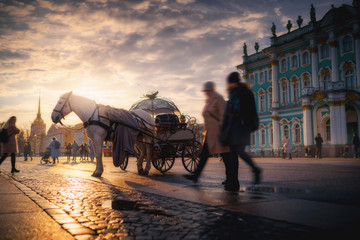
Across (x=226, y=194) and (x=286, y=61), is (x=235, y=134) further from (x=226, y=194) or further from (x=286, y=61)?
(x=286, y=61)

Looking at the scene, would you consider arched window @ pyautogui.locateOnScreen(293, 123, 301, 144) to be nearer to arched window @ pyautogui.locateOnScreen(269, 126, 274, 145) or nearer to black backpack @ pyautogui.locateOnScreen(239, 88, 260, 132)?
arched window @ pyautogui.locateOnScreen(269, 126, 274, 145)

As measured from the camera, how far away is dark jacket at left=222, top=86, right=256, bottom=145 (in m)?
5.24

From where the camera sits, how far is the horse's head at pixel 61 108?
9.09 m

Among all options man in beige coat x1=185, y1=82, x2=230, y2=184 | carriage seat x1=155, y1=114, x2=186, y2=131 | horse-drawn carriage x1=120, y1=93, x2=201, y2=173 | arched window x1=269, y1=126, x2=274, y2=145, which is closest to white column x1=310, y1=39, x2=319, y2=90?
arched window x1=269, y1=126, x2=274, y2=145

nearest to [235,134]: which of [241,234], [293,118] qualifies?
[241,234]

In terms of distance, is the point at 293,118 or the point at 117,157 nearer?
the point at 117,157

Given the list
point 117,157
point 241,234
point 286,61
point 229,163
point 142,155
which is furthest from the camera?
point 286,61

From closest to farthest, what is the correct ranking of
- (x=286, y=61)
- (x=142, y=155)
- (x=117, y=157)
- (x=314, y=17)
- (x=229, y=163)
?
1. (x=229, y=163)
2. (x=117, y=157)
3. (x=142, y=155)
4. (x=314, y=17)
5. (x=286, y=61)

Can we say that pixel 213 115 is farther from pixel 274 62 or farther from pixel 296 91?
pixel 274 62

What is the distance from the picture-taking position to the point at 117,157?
8391mm

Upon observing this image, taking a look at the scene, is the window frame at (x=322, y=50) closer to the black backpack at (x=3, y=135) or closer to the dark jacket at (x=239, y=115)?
the black backpack at (x=3, y=135)

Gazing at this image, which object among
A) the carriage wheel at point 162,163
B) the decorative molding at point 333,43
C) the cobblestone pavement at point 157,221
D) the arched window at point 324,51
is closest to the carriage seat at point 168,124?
the carriage wheel at point 162,163

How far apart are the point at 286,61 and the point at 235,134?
3734 centimetres

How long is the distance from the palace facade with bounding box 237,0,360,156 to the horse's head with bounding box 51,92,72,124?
93.3 ft
